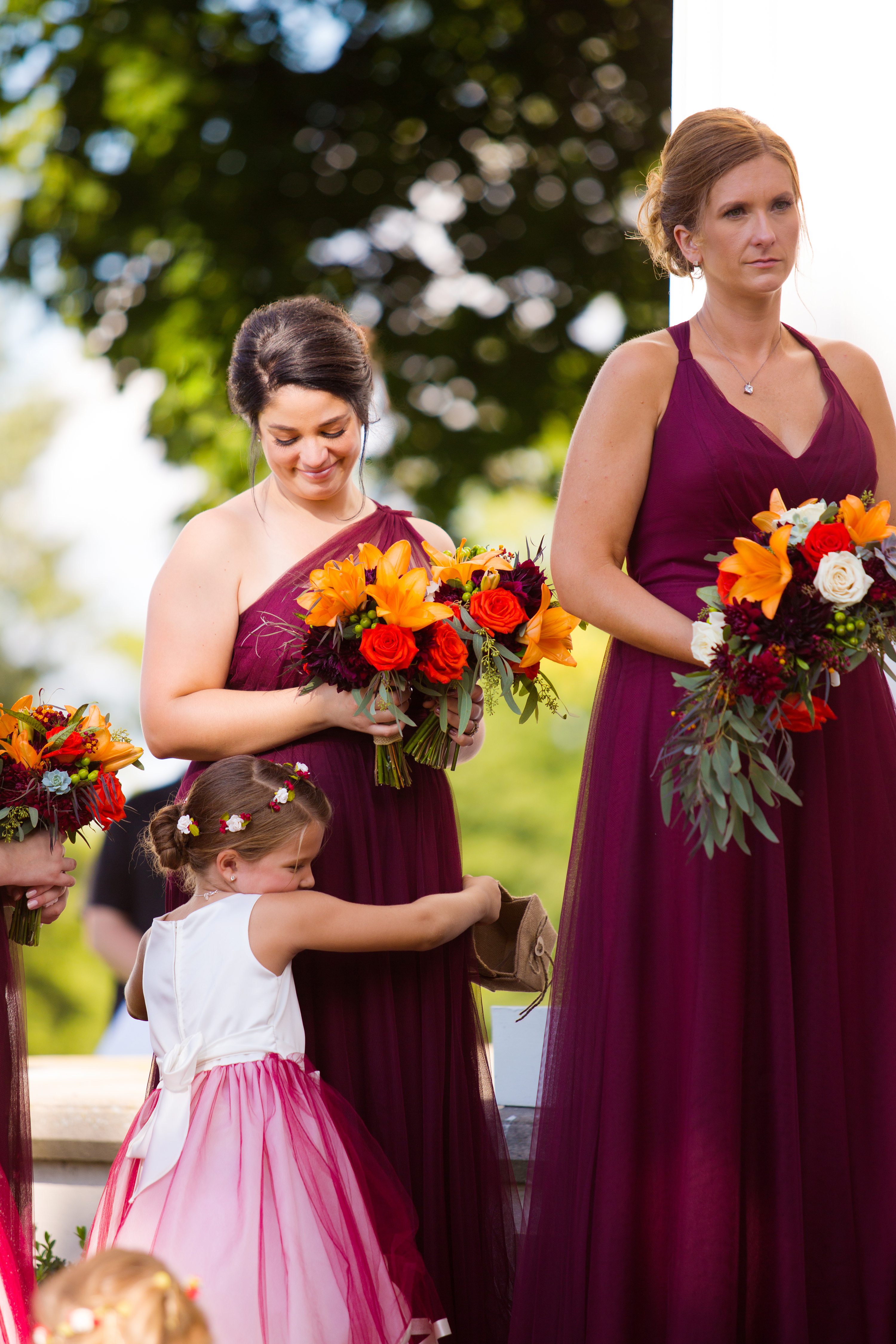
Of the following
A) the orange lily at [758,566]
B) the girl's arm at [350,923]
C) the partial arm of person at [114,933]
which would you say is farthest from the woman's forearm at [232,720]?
the partial arm of person at [114,933]

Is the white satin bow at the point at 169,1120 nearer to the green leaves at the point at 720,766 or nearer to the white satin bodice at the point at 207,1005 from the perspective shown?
the white satin bodice at the point at 207,1005

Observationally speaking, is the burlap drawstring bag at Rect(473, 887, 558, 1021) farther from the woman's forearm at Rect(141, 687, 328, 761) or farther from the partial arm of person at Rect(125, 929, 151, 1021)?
the partial arm of person at Rect(125, 929, 151, 1021)

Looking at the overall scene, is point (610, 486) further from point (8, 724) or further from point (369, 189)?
point (369, 189)

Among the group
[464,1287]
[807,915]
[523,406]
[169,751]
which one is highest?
[523,406]

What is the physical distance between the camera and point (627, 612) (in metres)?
2.55

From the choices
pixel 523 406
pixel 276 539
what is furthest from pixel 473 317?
pixel 276 539

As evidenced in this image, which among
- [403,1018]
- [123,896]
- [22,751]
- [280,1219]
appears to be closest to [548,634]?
[403,1018]

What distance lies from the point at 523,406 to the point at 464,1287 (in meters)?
5.26

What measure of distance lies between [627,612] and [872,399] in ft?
2.50

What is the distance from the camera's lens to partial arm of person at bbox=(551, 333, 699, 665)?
260 cm

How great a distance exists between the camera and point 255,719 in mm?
2912

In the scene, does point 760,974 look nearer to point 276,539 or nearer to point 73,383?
point 276,539

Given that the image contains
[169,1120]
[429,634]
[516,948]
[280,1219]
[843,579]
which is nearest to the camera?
[843,579]

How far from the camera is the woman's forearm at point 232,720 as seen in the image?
9.54 ft
